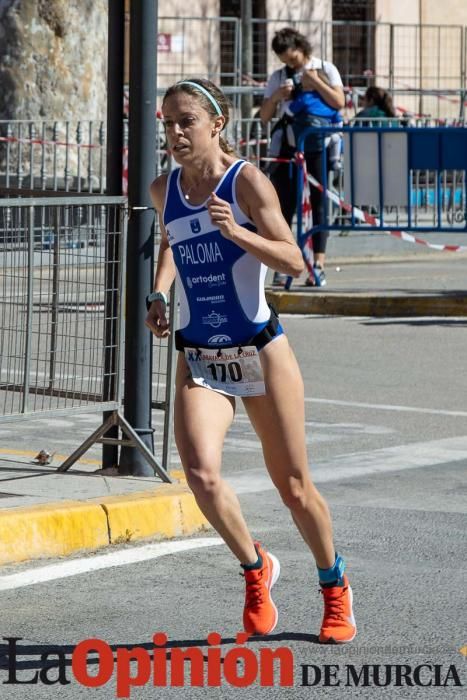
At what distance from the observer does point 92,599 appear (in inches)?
242

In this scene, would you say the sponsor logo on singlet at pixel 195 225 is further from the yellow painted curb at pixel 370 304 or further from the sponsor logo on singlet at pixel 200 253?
the yellow painted curb at pixel 370 304

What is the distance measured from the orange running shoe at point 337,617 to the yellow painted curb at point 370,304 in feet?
30.0

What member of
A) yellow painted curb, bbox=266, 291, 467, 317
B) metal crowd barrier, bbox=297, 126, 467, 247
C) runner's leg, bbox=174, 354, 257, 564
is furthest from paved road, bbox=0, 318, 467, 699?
metal crowd barrier, bbox=297, 126, 467, 247

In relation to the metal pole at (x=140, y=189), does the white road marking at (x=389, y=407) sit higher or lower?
lower

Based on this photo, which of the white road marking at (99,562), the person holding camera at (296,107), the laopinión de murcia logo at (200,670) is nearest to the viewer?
the laopinión de murcia logo at (200,670)

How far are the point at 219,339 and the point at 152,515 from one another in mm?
1701

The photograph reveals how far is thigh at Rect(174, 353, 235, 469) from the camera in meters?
5.52

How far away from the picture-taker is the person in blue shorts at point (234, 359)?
5.58 metres

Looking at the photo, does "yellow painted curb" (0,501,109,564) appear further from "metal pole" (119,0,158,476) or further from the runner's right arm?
the runner's right arm

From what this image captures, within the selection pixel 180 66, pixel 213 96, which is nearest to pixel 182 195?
pixel 213 96

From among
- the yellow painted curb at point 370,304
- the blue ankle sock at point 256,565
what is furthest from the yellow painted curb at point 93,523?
the yellow painted curb at point 370,304

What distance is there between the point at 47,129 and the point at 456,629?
16405 millimetres

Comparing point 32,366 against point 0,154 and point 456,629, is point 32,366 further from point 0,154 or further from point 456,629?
point 0,154

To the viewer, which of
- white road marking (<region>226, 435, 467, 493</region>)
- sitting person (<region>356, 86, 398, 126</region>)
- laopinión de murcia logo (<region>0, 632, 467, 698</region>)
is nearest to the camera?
laopinión de murcia logo (<region>0, 632, 467, 698</region>)
